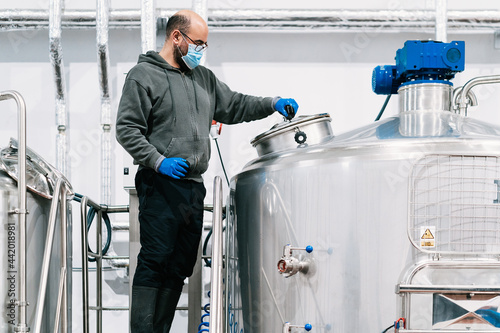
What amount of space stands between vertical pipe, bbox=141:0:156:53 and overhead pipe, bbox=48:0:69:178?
0.54 meters

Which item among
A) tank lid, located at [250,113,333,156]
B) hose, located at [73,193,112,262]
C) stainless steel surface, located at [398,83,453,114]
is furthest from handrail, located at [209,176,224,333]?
hose, located at [73,193,112,262]

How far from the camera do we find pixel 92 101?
4.69 metres

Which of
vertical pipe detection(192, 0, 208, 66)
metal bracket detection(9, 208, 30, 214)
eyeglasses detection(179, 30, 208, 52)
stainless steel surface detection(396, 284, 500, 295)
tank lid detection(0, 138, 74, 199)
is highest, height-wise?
vertical pipe detection(192, 0, 208, 66)

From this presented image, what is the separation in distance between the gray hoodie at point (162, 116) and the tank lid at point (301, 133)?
1.11 feet

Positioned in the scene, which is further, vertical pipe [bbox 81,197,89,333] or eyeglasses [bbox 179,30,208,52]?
vertical pipe [bbox 81,197,89,333]

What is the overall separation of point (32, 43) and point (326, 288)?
3.14 metres

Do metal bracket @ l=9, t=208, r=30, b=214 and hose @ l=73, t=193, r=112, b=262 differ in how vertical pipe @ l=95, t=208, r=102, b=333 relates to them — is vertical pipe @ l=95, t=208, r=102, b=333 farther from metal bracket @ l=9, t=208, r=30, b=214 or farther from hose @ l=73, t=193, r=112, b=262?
metal bracket @ l=9, t=208, r=30, b=214

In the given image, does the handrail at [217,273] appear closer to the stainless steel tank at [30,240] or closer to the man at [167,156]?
the man at [167,156]

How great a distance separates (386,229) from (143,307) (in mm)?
1047

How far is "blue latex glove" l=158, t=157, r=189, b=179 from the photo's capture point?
2781 millimetres

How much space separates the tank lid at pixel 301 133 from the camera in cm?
275

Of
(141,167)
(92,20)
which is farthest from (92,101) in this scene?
(141,167)

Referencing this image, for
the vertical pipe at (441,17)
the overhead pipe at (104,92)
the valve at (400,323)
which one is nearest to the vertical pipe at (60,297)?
the valve at (400,323)

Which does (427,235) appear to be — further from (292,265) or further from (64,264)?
(64,264)
